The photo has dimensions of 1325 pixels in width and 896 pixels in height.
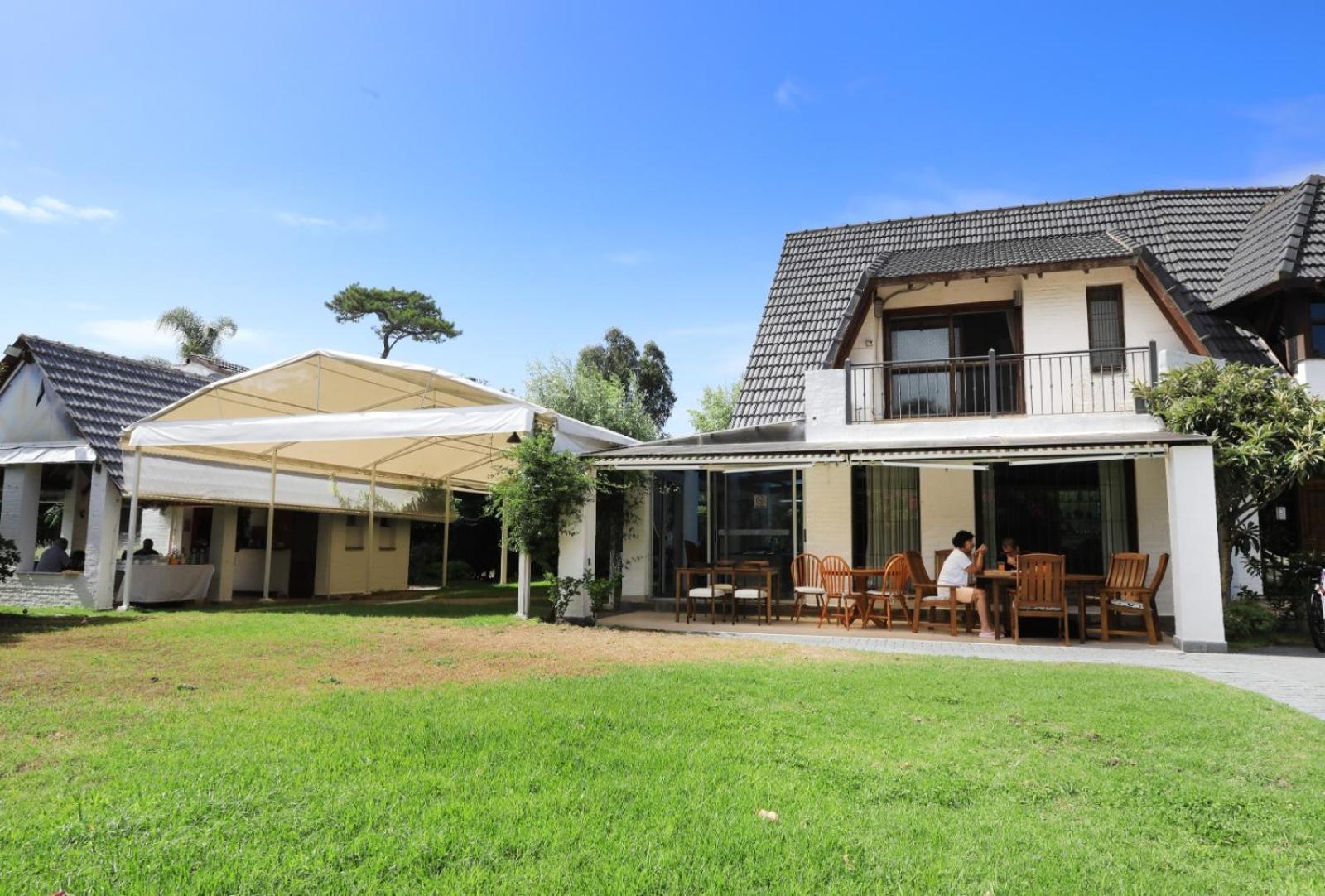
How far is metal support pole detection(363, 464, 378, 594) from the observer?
57.3ft

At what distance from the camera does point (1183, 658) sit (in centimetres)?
831

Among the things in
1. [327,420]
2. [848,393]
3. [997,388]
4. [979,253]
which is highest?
[979,253]

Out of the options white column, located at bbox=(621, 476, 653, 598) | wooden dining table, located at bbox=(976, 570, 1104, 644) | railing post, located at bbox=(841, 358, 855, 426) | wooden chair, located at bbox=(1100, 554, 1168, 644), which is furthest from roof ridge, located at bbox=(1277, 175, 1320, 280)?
white column, located at bbox=(621, 476, 653, 598)

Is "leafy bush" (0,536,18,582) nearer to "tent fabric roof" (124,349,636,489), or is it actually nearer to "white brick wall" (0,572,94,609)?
"white brick wall" (0,572,94,609)

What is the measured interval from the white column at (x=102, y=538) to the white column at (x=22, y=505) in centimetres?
187

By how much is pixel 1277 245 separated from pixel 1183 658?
7.48m

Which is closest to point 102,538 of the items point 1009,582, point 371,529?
point 371,529

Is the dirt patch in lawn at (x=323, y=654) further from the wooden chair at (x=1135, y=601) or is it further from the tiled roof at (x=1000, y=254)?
the tiled roof at (x=1000, y=254)

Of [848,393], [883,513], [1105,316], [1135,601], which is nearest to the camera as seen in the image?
[1135,601]

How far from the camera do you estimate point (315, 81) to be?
11.6 meters

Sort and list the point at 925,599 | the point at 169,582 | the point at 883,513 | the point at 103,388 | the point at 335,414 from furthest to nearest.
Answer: the point at 103,388 → the point at 169,582 → the point at 883,513 → the point at 335,414 → the point at 925,599

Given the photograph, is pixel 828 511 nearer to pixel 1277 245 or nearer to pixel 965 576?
pixel 965 576

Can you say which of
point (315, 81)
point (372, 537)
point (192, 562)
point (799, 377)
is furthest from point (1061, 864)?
point (372, 537)

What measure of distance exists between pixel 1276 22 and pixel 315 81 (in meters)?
13.8
